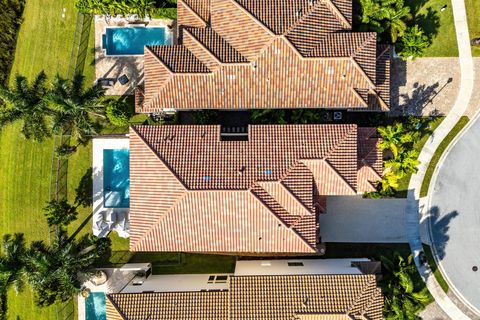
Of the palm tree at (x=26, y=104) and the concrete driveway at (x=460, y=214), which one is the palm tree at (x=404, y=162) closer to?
the concrete driveway at (x=460, y=214)

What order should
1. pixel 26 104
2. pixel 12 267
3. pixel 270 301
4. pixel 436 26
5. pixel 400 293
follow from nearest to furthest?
pixel 270 301 < pixel 26 104 < pixel 12 267 < pixel 400 293 < pixel 436 26

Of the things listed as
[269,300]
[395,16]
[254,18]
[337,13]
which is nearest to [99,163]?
[254,18]

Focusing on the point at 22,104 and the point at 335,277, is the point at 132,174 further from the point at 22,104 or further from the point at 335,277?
the point at 335,277

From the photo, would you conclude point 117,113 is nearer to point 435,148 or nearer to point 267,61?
point 267,61

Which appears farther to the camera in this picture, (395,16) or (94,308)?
(94,308)

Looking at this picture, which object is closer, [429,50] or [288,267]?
[288,267]

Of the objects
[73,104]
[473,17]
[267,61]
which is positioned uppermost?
[473,17]

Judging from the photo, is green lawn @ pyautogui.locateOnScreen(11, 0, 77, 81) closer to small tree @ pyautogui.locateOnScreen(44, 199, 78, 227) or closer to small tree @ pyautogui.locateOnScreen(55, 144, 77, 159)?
small tree @ pyautogui.locateOnScreen(55, 144, 77, 159)

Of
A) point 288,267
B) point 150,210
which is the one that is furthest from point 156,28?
point 288,267
